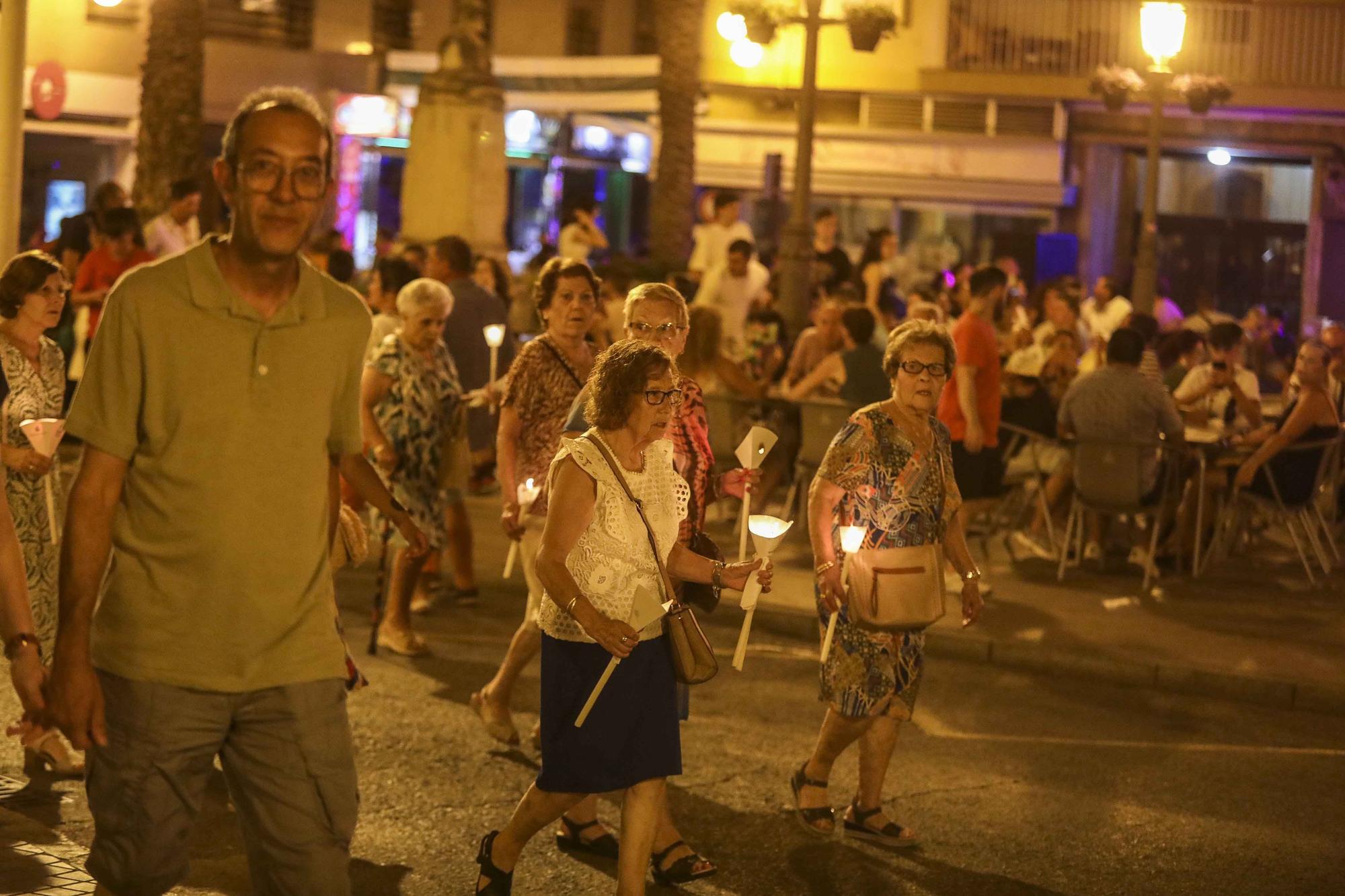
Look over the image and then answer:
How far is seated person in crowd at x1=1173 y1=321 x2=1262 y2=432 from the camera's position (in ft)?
46.9

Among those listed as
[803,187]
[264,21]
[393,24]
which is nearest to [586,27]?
[393,24]

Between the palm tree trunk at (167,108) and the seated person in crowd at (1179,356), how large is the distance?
13.7 meters

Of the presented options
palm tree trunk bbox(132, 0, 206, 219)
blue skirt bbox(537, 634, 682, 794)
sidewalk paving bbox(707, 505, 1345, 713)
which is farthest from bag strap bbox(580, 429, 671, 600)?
palm tree trunk bbox(132, 0, 206, 219)

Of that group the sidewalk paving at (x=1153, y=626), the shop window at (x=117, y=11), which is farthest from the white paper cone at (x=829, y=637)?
the shop window at (x=117, y=11)

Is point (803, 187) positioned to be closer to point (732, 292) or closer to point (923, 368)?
point (732, 292)

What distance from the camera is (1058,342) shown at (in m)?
15.6

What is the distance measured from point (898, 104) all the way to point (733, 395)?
1945cm

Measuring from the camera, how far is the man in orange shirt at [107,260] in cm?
1408

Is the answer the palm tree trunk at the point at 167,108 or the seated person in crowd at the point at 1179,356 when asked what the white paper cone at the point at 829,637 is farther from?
the palm tree trunk at the point at 167,108

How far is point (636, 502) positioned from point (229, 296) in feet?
5.97

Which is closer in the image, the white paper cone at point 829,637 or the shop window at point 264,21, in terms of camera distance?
the white paper cone at point 829,637

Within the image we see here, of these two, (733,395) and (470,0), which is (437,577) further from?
(470,0)

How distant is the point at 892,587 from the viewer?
631 centimetres

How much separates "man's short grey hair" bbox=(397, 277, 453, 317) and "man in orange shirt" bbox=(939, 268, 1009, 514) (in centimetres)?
331
